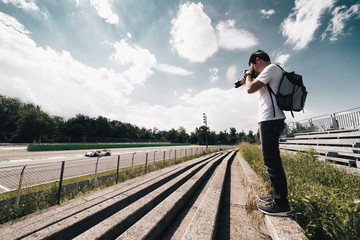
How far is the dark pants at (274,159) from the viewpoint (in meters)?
1.54

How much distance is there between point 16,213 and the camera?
3057mm

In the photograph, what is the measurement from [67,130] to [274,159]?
79609mm

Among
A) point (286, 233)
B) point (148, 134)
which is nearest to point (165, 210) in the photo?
point (286, 233)

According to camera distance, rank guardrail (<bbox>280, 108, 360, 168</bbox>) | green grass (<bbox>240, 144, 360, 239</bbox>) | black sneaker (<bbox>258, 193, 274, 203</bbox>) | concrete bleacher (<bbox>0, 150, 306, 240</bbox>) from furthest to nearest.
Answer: guardrail (<bbox>280, 108, 360, 168</bbox>)
black sneaker (<bbox>258, 193, 274, 203</bbox>)
concrete bleacher (<bbox>0, 150, 306, 240</bbox>)
green grass (<bbox>240, 144, 360, 239</bbox>)

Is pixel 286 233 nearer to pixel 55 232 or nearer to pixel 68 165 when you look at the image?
pixel 55 232

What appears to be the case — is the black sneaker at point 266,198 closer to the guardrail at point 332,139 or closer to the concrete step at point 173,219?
the concrete step at point 173,219

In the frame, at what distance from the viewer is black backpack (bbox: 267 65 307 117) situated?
160 cm

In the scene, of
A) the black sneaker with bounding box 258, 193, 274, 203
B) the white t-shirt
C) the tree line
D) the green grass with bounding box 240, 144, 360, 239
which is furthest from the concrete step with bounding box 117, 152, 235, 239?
the tree line

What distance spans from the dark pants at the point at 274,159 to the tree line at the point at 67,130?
13.9 metres

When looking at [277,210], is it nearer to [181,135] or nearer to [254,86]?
[254,86]

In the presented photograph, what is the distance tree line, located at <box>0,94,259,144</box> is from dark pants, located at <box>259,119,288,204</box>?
45.6 feet

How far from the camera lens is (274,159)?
160 centimetres

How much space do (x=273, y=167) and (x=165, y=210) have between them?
155 centimetres

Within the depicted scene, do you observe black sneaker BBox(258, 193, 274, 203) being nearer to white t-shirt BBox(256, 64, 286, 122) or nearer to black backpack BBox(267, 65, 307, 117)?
white t-shirt BBox(256, 64, 286, 122)
